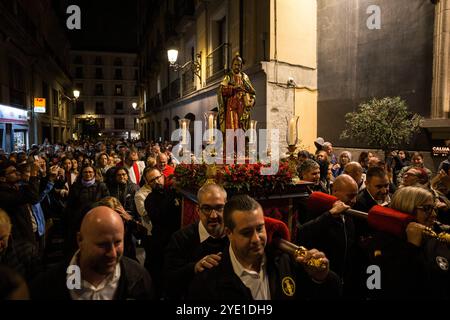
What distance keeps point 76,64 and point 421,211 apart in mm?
59264

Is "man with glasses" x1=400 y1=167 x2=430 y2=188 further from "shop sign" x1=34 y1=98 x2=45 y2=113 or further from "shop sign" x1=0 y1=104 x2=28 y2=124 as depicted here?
"shop sign" x1=34 y1=98 x2=45 y2=113

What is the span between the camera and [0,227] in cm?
246

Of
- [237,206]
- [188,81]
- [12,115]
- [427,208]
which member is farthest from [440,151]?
[12,115]

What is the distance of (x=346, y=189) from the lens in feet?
10.7

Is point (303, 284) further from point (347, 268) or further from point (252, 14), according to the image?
point (252, 14)

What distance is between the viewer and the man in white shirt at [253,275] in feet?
6.46

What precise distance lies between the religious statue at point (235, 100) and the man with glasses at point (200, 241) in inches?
149

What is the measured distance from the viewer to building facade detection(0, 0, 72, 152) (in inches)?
602

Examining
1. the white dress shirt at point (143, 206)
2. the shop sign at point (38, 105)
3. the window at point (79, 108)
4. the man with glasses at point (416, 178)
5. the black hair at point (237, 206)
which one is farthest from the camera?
the window at point (79, 108)

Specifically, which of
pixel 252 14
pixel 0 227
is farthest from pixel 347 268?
pixel 252 14

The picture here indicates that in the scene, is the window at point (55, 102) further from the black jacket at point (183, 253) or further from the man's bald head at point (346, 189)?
the man's bald head at point (346, 189)

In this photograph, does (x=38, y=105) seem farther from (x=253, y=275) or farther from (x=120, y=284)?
(x=253, y=275)

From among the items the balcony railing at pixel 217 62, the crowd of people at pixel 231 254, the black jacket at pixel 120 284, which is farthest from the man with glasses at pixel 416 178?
the balcony railing at pixel 217 62

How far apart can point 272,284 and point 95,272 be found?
3.39 feet
